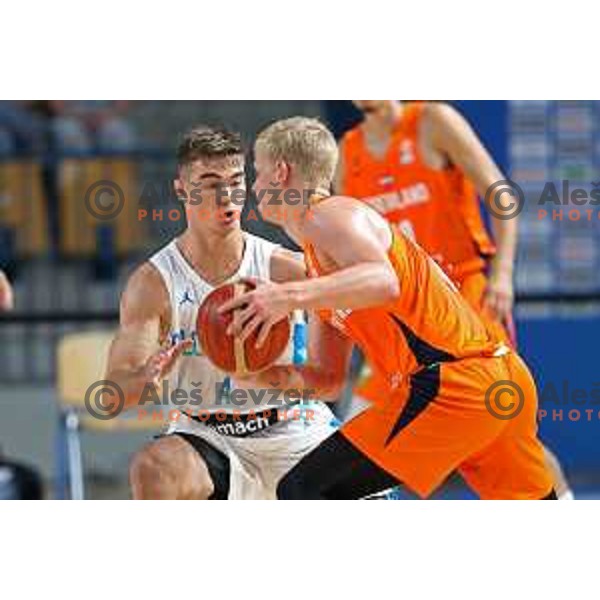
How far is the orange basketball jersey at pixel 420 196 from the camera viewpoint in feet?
21.1

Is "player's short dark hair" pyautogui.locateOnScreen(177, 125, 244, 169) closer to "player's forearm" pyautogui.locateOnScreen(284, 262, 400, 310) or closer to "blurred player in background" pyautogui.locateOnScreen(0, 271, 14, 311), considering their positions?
"player's forearm" pyautogui.locateOnScreen(284, 262, 400, 310)

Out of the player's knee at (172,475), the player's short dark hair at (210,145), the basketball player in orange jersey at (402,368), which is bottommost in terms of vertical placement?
the player's knee at (172,475)

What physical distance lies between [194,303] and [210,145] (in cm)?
54

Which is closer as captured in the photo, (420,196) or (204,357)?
(204,357)

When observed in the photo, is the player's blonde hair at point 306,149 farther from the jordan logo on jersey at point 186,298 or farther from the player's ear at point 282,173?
the jordan logo on jersey at point 186,298

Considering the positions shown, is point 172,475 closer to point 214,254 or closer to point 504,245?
point 214,254

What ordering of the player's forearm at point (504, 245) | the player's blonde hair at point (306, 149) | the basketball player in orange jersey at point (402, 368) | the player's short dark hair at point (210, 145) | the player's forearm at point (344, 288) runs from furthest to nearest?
the player's forearm at point (504, 245)
the player's short dark hair at point (210, 145)
the player's blonde hair at point (306, 149)
the basketball player in orange jersey at point (402, 368)
the player's forearm at point (344, 288)

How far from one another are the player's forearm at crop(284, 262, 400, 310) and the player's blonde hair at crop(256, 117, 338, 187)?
1.69ft

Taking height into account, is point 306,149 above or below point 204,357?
above

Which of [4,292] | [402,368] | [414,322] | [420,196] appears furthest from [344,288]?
[4,292]

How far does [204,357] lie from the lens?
586 cm

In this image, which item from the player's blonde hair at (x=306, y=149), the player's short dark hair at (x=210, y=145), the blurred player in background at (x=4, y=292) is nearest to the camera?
the player's blonde hair at (x=306, y=149)

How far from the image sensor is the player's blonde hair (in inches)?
228

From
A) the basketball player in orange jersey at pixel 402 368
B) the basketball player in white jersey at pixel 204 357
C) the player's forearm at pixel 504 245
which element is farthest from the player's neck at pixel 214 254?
the player's forearm at pixel 504 245
